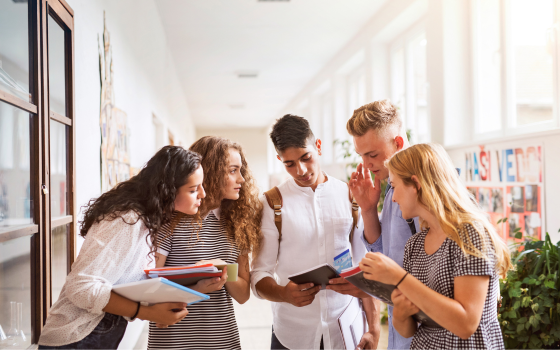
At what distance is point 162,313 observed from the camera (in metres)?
1.29

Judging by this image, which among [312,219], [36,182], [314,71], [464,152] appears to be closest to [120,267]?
[36,182]

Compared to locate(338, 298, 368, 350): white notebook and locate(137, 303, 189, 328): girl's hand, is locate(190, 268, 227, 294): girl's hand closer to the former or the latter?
locate(137, 303, 189, 328): girl's hand

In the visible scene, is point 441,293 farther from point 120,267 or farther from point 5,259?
point 5,259

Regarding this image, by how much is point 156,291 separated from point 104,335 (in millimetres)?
195

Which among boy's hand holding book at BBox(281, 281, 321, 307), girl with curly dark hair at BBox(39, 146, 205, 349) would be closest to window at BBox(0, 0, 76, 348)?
girl with curly dark hair at BBox(39, 146, 205, 349)

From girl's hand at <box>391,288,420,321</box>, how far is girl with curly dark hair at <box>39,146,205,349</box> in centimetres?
63

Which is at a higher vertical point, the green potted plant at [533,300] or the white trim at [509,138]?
the white trim at [509,138]

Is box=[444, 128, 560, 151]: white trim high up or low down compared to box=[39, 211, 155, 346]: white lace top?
up

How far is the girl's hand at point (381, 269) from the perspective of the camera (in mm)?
1245

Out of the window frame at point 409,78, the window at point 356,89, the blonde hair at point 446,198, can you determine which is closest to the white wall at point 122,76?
the blonde hair at point 446,198

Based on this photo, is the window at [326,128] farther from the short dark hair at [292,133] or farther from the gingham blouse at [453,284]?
the gingham blouse at [453,284]

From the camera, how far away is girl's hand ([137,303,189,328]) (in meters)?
1.27

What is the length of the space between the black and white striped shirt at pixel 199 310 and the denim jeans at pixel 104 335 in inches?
13.6

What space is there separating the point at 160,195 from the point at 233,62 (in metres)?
6.60
